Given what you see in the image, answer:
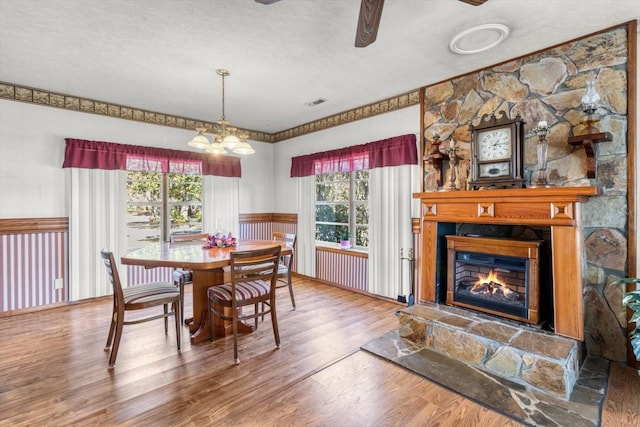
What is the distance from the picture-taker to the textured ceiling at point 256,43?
6.81ft

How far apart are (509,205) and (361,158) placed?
206 cm

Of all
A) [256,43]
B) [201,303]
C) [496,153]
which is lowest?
[201,303]

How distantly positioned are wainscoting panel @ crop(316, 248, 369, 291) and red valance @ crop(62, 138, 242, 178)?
6.50 ft

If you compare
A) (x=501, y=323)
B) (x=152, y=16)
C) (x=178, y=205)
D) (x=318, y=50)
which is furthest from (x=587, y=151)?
(x=178, y=205)

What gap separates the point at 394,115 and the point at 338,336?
8.72 feet

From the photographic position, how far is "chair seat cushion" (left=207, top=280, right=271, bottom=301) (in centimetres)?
259

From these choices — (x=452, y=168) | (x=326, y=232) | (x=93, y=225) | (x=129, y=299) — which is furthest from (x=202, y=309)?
(x=452, y=168)

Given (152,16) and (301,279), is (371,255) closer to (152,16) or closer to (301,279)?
(301,279)

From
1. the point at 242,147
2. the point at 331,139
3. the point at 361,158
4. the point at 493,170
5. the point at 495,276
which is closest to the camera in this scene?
the point at 495,276

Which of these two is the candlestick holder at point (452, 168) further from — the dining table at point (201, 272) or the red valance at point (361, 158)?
the dining table at point (201, 272)

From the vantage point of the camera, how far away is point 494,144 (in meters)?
2.84

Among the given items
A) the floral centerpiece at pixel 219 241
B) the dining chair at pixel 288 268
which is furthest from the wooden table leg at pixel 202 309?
the dining chair at pixel 288 268

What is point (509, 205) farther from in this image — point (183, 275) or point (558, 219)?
point (183, 275)

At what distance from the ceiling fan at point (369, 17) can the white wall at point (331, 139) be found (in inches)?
82.3
